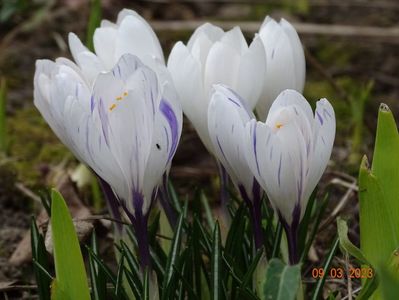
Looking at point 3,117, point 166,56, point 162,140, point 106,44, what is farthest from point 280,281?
point 166,56

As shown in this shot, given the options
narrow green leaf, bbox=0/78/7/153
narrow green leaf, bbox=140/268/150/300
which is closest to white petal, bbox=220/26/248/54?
narrow green leaf, bbox=140/268/150/300

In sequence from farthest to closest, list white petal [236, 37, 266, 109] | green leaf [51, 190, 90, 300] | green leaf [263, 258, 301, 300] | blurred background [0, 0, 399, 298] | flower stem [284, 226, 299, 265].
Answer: blurred background [0, 0, 399, 298] → white petal [236, 37, 266, 109] → flower stem [284, 226, 299, 265] → green leaf [51, 190, 90, 300] → green leaf [263, 258, 301, 300]

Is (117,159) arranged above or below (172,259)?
above

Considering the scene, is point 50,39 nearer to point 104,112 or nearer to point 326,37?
point 326,37

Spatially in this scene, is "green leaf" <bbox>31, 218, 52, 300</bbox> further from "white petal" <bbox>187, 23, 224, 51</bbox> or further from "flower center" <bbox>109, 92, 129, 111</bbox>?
"white petal" <bbox>187, 23, 224, 51</bbox>

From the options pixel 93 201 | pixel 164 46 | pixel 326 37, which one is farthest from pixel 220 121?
pixel 326 37

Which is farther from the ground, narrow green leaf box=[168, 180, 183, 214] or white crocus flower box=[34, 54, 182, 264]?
white crocus flower box=[34, 54, 182, 264]
